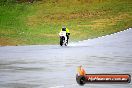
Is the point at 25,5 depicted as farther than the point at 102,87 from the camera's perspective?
Yes

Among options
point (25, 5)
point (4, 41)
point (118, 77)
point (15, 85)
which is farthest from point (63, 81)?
point (25, 5)

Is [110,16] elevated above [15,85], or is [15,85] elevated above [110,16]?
[15,85]

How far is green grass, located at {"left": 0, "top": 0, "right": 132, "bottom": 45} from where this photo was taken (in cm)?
6750

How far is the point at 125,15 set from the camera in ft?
281

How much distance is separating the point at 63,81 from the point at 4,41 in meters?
34.9

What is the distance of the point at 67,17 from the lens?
85625 mm

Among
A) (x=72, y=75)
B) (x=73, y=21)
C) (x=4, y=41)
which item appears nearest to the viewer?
(x=72, y=75)

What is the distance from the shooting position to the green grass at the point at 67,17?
221ft

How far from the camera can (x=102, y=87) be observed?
13.3 m

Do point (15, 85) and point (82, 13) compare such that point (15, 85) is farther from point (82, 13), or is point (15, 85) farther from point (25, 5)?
point (25, 5)

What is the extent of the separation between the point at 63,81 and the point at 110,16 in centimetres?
7131

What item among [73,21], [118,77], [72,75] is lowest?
[73,21]

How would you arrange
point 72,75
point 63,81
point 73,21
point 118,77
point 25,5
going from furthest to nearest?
point 25,5 < point 73,21 < point 72,75 < point 63,81 < point 118,77

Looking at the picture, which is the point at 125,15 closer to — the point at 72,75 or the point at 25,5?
the point at 25,5
